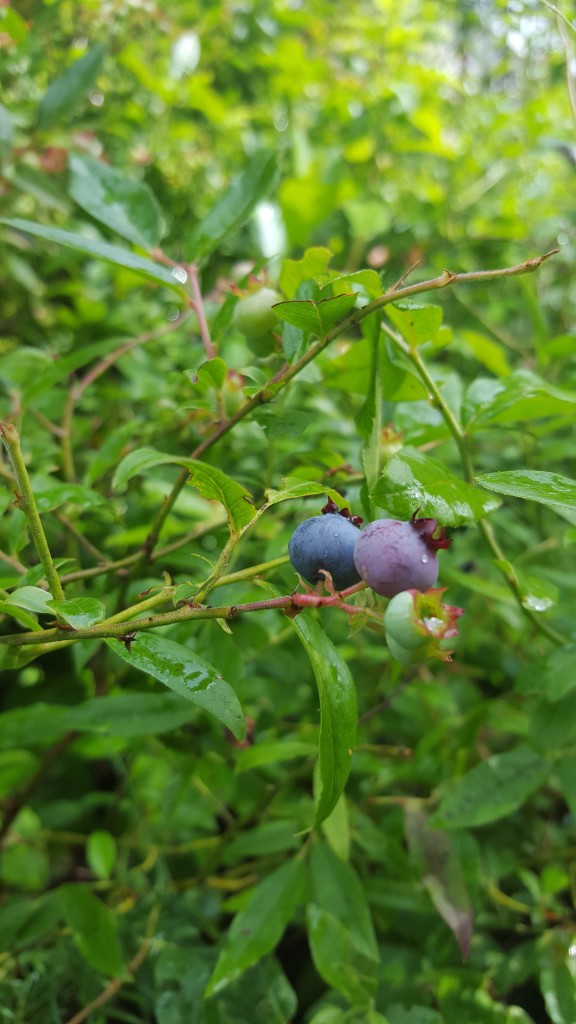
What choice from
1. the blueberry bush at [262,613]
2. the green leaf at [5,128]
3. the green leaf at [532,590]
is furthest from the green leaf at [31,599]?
the green leaf at [5,128]

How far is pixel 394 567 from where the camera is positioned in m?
0.46

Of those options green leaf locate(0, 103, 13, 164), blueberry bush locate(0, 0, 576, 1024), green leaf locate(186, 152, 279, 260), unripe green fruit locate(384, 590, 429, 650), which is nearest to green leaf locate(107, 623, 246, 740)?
blueberry bush locate(0, 0, 576, 1024)

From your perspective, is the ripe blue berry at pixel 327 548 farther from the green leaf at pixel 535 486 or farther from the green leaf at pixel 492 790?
the green leaf at pixel 492 790

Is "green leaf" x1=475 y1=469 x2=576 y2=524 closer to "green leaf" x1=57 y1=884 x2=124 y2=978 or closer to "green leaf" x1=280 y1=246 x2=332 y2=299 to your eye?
"green leaf" x1=280 y1=246 x2=332 y2=299

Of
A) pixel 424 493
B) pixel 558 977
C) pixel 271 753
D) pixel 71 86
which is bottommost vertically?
pixel 558 977

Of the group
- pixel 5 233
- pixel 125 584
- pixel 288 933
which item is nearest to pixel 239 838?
pixel 288 933

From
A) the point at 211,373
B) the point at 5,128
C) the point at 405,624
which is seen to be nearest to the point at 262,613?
the point at 211,373

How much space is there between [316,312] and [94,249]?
0.23 m

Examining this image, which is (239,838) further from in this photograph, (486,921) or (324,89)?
(324,89)

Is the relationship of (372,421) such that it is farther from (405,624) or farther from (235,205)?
(235,205)

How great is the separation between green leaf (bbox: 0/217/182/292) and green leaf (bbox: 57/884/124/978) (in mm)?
719

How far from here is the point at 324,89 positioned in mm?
2197

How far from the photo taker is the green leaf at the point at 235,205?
824 mm

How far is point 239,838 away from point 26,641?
1.69 ft
